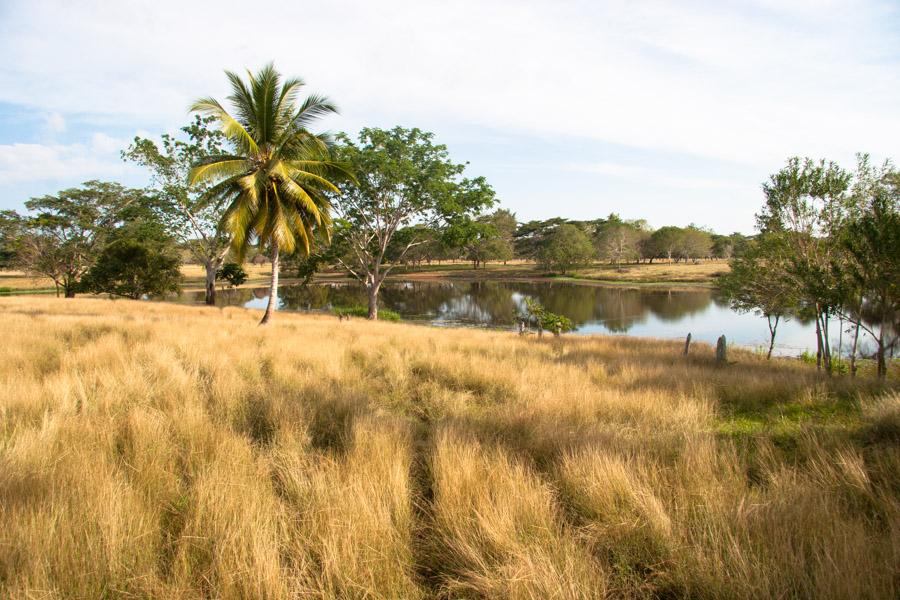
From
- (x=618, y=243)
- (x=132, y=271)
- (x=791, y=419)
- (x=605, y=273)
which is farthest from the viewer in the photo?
(x=618, y=243)

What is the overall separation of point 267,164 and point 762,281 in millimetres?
19536

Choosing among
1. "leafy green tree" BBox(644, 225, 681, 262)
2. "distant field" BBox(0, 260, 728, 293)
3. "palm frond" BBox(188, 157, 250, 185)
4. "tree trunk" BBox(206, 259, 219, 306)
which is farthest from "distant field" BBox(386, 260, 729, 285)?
"palm frond" BBox(188, 157, 250, 185)

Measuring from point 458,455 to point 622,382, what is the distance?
594cm

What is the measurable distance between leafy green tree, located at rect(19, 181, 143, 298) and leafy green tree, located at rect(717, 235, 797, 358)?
42.9m

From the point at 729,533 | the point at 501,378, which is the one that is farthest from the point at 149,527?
the point at 501,378

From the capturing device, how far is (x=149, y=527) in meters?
2.88

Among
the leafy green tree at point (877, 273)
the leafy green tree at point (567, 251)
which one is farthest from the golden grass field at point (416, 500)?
the leafy green tree at point (567, 251)

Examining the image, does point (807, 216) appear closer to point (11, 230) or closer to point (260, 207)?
point (260, 207)

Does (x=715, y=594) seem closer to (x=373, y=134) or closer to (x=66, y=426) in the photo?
(x=66, y=426)

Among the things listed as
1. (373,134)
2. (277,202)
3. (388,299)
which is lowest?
(388,299)

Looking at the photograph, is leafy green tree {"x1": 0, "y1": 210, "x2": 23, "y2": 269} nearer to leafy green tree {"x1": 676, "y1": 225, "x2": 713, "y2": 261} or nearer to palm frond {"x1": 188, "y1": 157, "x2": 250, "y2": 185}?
palm frond {"x1": 188, "y1": 157, "x2": 250, "y2": 185}

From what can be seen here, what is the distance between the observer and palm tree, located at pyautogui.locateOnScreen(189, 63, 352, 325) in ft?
52.0

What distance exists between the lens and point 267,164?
16.7 m

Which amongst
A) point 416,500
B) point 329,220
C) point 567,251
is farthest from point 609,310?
point 416,500
